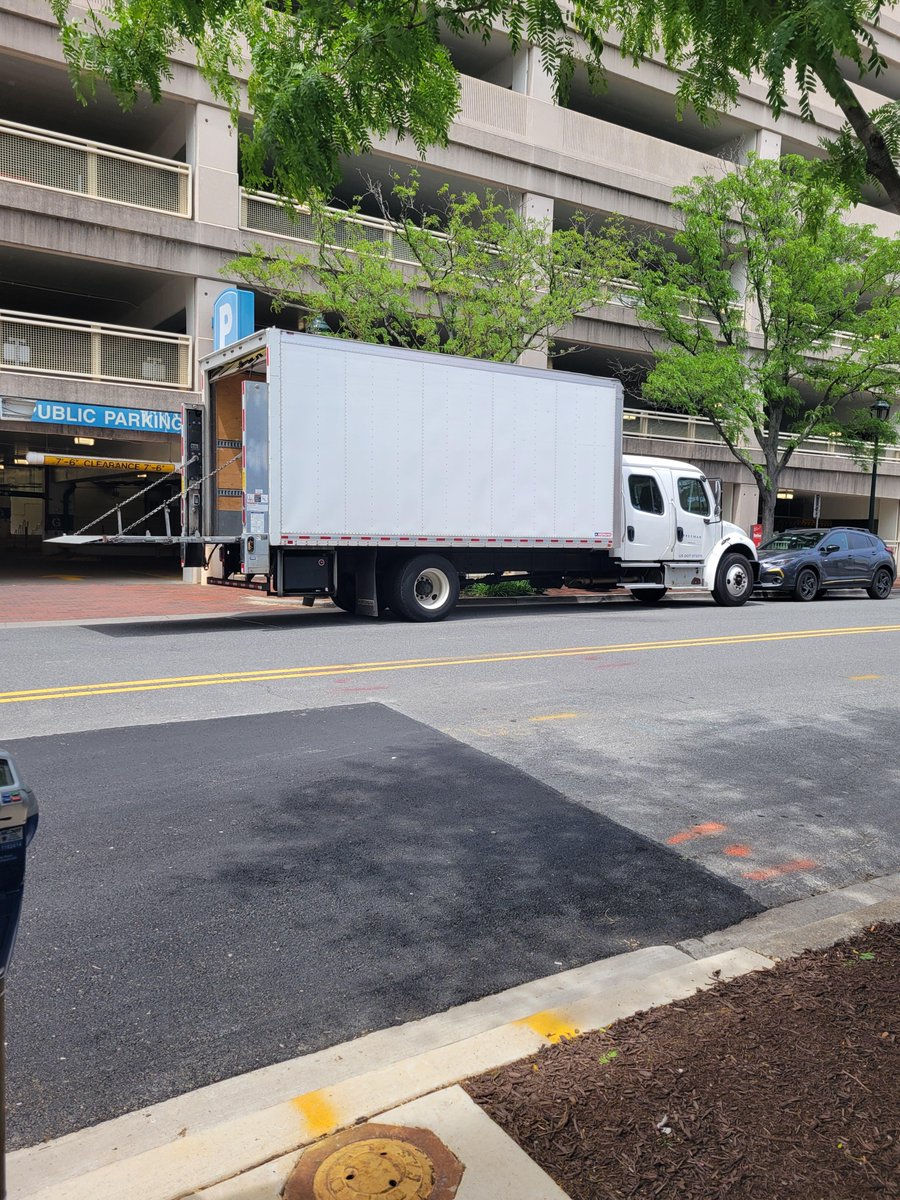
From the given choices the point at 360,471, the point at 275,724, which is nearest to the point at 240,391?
the point at 360,471

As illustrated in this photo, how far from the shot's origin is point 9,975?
3.34 meters

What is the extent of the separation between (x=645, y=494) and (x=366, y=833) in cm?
1337

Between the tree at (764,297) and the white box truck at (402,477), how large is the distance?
783 centimetres

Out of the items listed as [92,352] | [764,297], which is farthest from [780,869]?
[764,297]

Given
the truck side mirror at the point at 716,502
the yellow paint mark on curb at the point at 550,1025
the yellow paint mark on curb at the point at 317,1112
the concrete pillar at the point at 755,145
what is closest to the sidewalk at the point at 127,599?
the truck side mirror at the point at 716,502

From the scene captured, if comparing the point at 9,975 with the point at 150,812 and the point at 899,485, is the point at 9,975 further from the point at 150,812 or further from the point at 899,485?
the point at 899,485

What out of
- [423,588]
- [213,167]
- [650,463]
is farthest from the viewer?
[213,167]

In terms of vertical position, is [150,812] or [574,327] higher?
[574,327]

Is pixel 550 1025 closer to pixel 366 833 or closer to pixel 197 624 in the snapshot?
pixel 366 833

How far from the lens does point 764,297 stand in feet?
81.6

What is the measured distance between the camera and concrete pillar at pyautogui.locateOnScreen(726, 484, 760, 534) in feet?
99.7

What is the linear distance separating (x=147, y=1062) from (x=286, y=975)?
0.65 metres

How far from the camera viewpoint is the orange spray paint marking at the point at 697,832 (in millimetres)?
4949

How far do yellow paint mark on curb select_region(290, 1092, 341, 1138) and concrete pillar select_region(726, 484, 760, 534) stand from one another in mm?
29587
